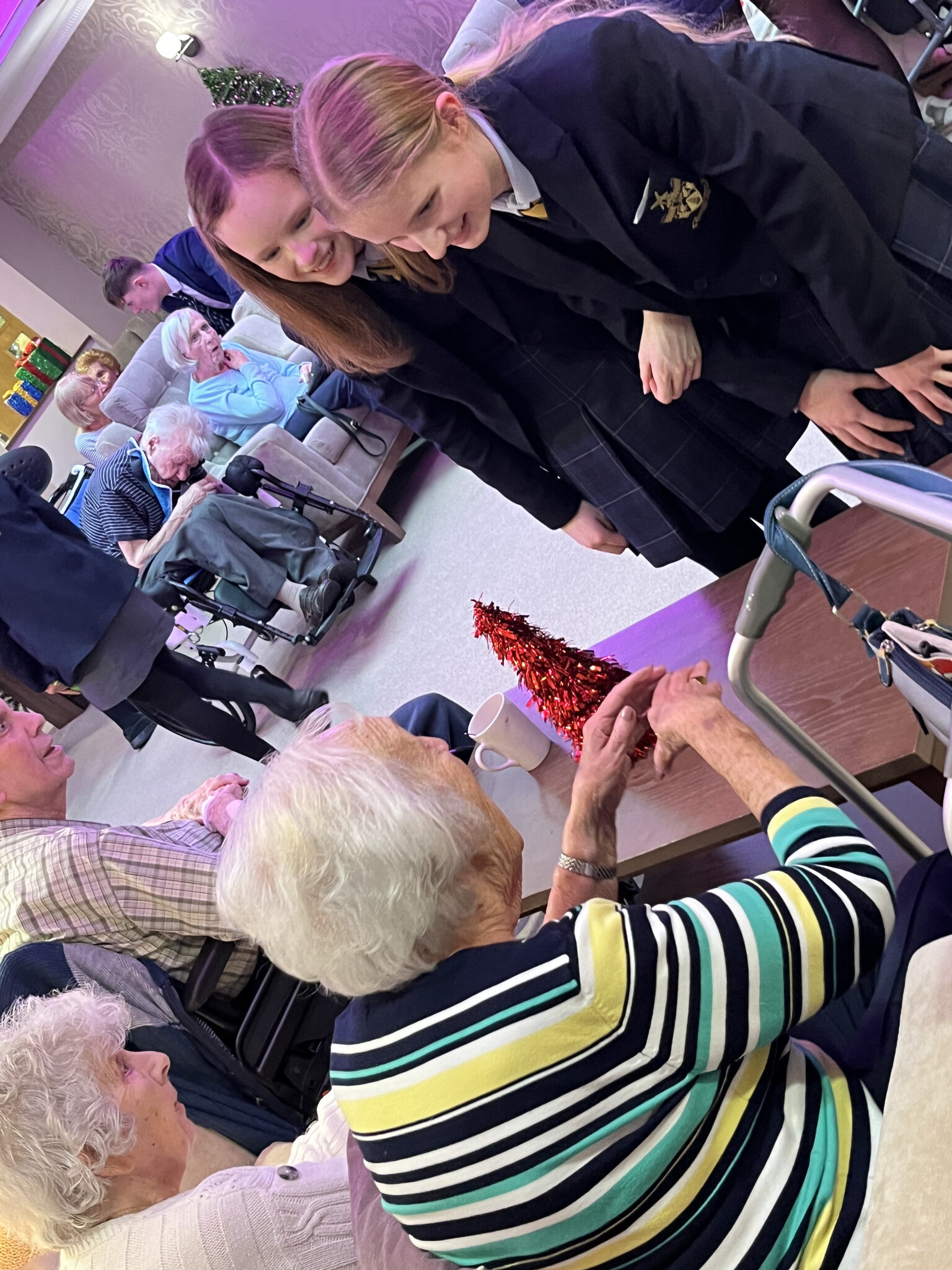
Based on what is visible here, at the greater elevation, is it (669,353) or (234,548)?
(669,353)

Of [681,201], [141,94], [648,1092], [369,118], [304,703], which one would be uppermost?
[141,94]

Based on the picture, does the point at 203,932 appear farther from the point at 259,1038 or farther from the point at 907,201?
the point at 907,201

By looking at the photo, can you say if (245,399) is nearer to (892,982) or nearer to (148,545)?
(148,545)

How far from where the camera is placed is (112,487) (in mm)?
5215

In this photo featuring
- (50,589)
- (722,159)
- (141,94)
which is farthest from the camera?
(141,94)

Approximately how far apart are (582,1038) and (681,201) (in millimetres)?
1028

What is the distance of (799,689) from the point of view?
1.46 metres

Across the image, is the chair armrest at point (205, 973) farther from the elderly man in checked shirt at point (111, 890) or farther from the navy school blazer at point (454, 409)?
the navy school blazer at point (454, 409)

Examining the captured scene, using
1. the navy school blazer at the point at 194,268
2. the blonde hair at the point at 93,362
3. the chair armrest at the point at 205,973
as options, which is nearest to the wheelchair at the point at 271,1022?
the chair armrest at the point at 205,973

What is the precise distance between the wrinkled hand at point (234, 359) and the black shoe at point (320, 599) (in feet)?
5.08

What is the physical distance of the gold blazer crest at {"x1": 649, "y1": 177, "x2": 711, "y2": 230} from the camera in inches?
50.9

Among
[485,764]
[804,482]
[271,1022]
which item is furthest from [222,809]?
[804,482]

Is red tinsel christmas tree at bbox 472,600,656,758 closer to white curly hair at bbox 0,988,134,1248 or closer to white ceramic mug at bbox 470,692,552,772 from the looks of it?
white ceramic mug at bbox 470,692,552,772

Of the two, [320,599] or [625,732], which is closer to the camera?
[625,732]
